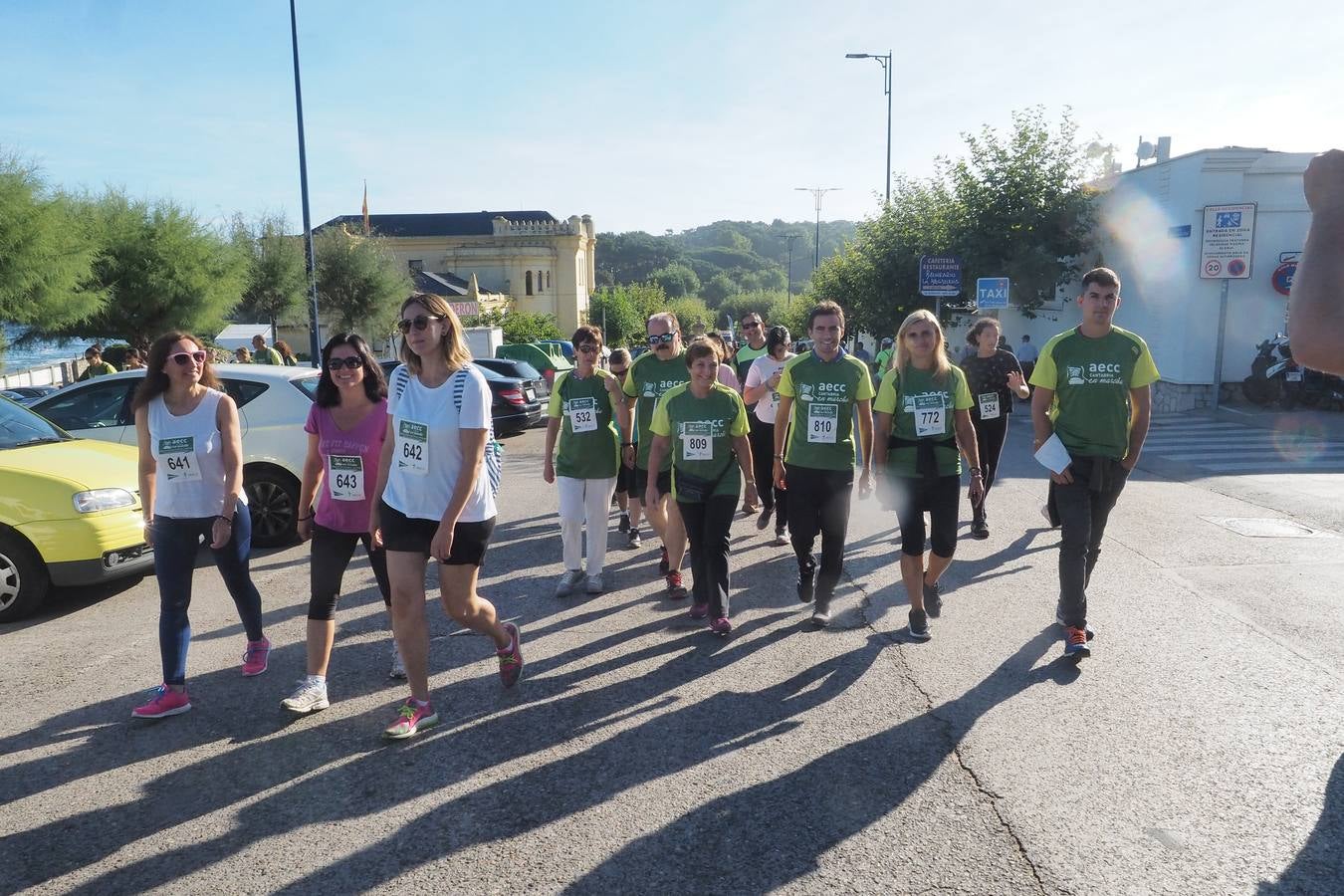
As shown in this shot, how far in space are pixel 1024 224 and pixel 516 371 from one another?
43.8ft

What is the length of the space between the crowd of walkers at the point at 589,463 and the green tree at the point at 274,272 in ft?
92.4

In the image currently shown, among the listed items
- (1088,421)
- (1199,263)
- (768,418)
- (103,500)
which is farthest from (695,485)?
(1199,263)

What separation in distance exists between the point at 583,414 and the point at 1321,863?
15.5ft

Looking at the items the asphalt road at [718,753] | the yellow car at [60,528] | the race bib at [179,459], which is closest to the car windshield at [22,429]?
the yellow car at [60,528]

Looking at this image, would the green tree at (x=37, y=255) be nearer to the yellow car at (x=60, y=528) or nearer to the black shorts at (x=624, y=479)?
the yellow car at (x=60, y=528)

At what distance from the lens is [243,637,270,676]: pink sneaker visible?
4938 mm

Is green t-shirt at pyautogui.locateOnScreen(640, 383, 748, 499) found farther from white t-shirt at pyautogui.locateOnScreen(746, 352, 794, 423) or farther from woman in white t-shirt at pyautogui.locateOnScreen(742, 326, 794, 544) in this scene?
white t-shirt at pyautogui.locateOnScreen(746, 352, 794, 423)

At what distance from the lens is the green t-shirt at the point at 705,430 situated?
549cm

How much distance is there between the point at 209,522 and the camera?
4578 mm

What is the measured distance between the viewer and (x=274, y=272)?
31531 mm

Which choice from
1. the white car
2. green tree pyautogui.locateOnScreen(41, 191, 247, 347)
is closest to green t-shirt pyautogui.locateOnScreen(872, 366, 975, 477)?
the white car

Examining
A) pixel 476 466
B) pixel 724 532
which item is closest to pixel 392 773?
pixel 476 466

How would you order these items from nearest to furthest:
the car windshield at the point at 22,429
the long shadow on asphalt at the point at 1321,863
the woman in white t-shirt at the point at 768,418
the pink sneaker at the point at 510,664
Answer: the long shadow on asphalt at the point at 1321,863 < the pink sneaker at the point at 510,664 < the car windshield at the point at 22,429 < the woman in white t-shirt at the point at 768,418

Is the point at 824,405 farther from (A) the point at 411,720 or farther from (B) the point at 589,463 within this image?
(A) the point at 411,720
